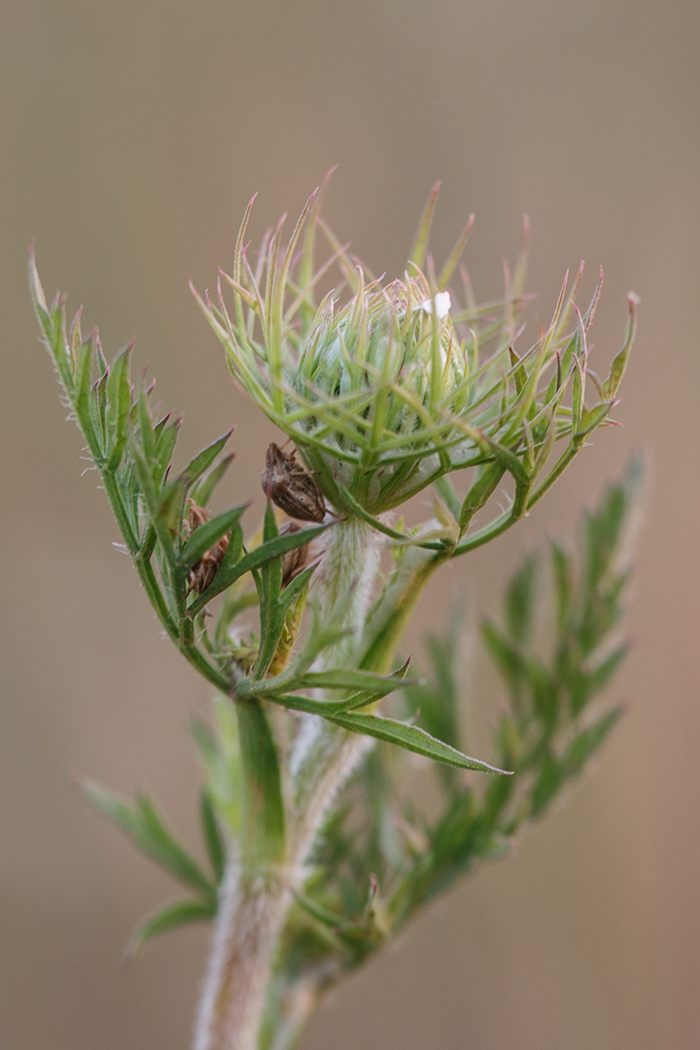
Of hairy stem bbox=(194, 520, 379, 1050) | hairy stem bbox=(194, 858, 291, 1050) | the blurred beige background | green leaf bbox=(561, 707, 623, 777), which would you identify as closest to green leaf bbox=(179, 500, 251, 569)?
hairy stem bbox=(194, 520, 379, 1050)

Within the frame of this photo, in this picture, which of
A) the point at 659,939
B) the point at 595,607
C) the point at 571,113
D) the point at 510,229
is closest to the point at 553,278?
the point at 510,229

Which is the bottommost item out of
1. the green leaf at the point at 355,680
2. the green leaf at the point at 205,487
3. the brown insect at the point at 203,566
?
the green leaf at the point at 355,680

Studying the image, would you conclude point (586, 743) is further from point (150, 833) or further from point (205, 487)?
point (205, 487)

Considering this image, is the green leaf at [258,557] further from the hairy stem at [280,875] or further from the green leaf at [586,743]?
the green leaf at [586,743]

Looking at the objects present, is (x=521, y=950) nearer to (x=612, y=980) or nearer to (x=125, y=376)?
(x=612, y=980)

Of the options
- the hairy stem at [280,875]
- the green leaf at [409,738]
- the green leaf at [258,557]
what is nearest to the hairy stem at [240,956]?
the hairy stem at [280,875]

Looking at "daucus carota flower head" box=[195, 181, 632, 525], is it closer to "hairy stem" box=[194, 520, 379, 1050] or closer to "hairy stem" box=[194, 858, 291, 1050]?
"hairy stem" box=[194, 520, 379, 1050]
